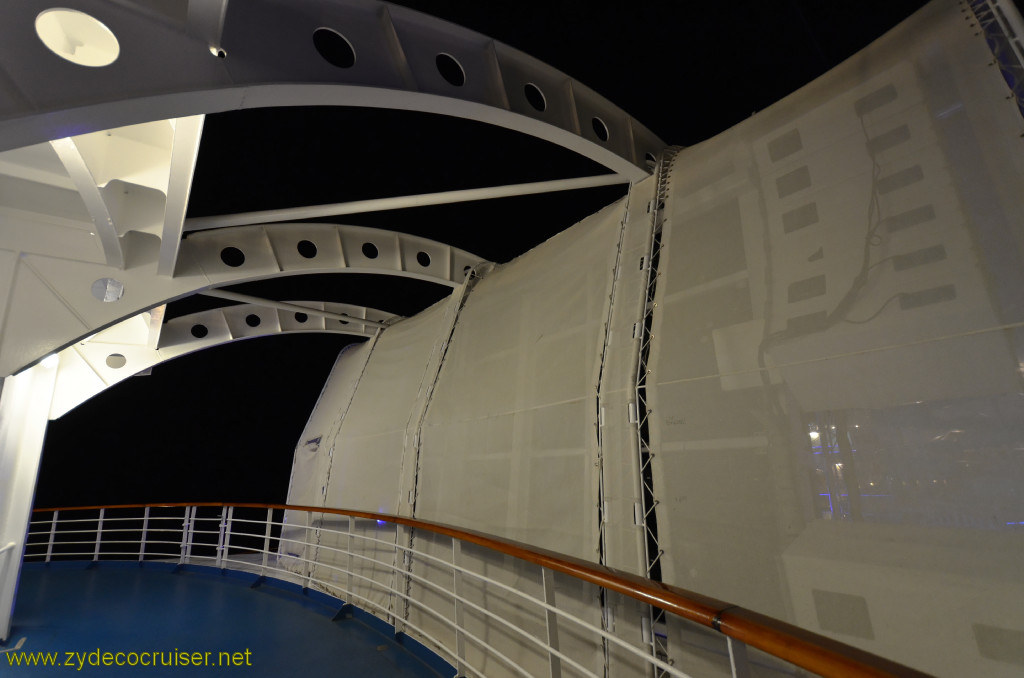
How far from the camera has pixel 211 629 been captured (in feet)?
13.6

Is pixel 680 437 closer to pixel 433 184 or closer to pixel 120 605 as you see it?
pixel 433 184

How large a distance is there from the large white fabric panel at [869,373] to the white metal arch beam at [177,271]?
16.0 feet

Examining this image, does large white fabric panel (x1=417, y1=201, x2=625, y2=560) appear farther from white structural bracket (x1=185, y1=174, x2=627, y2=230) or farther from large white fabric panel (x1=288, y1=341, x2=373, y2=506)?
large white fabric panel (x1=288, y1=341, x2=373, y2=506)

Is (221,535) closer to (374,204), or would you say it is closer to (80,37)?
(374,204)

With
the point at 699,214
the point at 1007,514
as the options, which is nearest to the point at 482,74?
the point at 699,214

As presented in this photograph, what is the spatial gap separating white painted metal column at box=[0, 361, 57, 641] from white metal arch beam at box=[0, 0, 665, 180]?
3.82 metres

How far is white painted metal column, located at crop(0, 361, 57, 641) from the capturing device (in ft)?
15.5

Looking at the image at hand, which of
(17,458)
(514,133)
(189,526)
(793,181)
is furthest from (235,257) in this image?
(793,181)

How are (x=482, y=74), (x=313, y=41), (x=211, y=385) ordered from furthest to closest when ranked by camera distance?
(x=211, y=385) < (x=482, y=74) < (x=313, y=41)

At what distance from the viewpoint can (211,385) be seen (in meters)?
13.5

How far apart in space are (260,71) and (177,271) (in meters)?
3.97

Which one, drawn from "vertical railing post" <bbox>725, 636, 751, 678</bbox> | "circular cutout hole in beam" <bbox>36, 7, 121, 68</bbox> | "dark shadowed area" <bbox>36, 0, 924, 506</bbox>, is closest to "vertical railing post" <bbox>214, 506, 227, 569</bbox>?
"dark shadowed area" <bbox>36, 0, 924, 506</bbox>

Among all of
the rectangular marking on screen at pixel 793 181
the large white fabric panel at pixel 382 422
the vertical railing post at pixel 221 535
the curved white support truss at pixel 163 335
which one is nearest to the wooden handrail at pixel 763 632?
the rectangular marking on screen at pixel 793 181

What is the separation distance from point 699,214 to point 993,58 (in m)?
1.58
